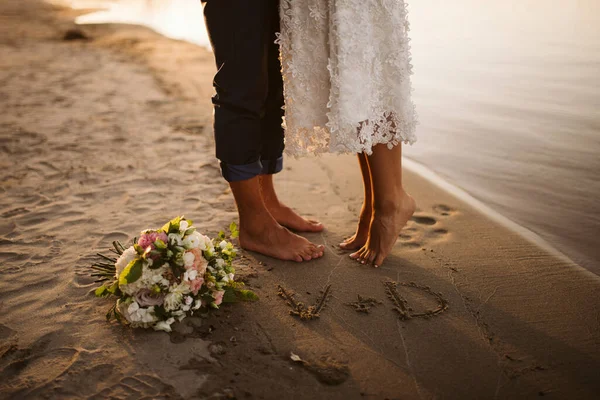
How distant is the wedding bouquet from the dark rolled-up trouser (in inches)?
17.3

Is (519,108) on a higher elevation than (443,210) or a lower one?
higher

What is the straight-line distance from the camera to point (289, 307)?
6.45 feet

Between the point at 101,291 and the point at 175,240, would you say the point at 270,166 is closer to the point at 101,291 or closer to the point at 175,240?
the point at 175,240

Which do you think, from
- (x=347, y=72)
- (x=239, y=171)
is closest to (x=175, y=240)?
(x=239, y=171)

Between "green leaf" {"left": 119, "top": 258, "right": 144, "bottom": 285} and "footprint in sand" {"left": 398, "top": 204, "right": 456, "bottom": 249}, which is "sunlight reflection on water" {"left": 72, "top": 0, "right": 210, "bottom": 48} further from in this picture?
"green leaf" {"left": 119, "top": 258, "right": 144, "bottom": 285}

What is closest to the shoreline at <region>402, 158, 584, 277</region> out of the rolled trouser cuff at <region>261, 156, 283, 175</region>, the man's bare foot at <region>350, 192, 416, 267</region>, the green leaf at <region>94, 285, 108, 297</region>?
the man's bare foot at <region>350, 192, 416, 267</region>

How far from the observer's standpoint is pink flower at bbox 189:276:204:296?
5.82ft

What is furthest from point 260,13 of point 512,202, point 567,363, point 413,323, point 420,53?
point 420,53

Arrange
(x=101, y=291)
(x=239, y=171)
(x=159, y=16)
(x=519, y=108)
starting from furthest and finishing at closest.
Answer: (x=159, y=16), (x=519, y=108), (x=239, y=171), (x=101, y=291)

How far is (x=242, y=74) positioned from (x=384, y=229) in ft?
3.09

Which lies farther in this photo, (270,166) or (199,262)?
(270,166)

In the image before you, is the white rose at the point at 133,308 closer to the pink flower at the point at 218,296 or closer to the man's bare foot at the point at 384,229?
the pink flower at the point at 218,296

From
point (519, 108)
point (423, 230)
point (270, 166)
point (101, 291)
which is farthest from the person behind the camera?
point (519, 108)

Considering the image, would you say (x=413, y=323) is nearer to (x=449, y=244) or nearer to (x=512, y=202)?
(x=449, y=244)
